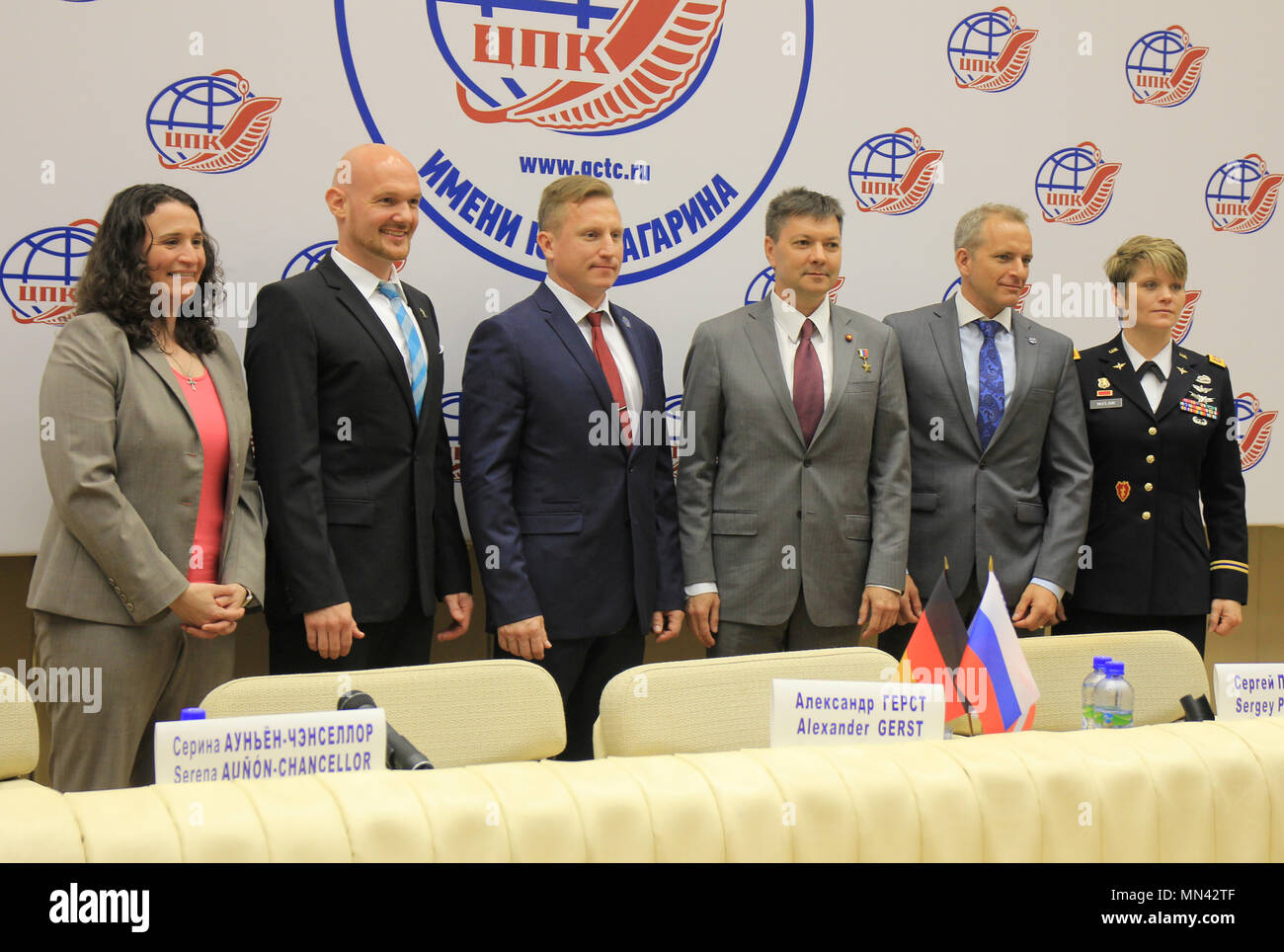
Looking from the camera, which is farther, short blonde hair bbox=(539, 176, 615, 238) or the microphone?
short blonde hair bbox=(539, 176, 615, 238)

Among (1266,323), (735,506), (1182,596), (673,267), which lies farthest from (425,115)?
(1266,323)

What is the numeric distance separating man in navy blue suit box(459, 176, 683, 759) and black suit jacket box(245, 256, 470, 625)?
15 cm

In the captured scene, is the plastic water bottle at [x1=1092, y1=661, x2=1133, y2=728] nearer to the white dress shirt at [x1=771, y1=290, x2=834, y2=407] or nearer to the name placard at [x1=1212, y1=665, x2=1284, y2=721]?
the name placard at [x1=1212, y1=665, x2=1284, y2=721]

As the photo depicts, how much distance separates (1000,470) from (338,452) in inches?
65.0

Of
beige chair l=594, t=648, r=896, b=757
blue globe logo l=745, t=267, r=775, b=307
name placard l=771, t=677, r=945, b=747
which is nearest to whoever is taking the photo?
name placard l=771, t=677, r=945, b=747

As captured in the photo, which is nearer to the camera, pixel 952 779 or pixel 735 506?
pixel 952 779

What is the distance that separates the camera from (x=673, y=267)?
3512mm

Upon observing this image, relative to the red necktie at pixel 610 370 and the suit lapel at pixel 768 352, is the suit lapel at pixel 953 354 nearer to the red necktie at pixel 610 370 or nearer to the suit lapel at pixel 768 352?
the suit lapel at pixel 768 352

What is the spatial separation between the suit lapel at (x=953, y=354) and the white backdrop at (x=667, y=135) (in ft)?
1.91

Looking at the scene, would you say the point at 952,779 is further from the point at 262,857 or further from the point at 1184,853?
the point at 262,857

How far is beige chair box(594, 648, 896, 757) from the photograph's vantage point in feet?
5.85

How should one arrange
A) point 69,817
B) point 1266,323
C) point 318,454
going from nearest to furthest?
1. point 69,817
2. point 318,454
3. point 1266,323

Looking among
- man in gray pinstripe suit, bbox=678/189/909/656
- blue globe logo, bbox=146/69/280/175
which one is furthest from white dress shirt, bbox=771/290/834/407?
blue globe logo, bbox=146/69/280/175
